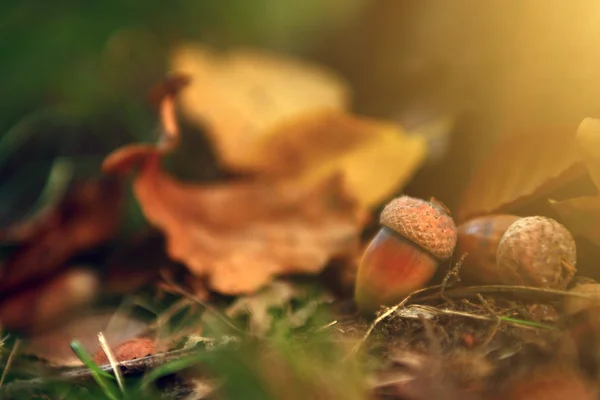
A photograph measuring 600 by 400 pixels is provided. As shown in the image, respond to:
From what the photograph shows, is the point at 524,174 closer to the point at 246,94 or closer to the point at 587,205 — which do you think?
the point at 587,205

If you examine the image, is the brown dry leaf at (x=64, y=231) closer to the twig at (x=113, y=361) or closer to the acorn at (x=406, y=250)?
the twig at (x=113, y=361)

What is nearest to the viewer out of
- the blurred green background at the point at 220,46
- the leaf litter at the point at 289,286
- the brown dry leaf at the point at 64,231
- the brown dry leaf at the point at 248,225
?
the leaf litter at the point at 289,286

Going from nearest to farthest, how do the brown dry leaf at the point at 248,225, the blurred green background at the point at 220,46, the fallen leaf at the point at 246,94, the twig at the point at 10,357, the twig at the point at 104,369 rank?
the twig at the point at 104,369 → the twig at the point at 10,357 → the brown dry leaf at the point at 248,225 → the blurred green background at the point at 220,46 → the fallen leaf at the point at 246,94

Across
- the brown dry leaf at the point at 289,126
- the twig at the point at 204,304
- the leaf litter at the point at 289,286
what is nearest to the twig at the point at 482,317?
the leaf litter at the point at 289,286

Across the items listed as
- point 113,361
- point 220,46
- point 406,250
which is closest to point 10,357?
point 113,361

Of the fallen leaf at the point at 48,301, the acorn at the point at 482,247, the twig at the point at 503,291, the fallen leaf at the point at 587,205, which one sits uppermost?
the fallen leaf at the point at 587,205

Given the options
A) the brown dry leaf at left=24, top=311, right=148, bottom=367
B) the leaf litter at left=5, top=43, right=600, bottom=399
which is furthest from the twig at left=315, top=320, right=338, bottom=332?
the brown dry leaf at left=24, top=311, right=148, bottom=367

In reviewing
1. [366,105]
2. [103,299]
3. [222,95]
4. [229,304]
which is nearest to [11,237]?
[103,299]
